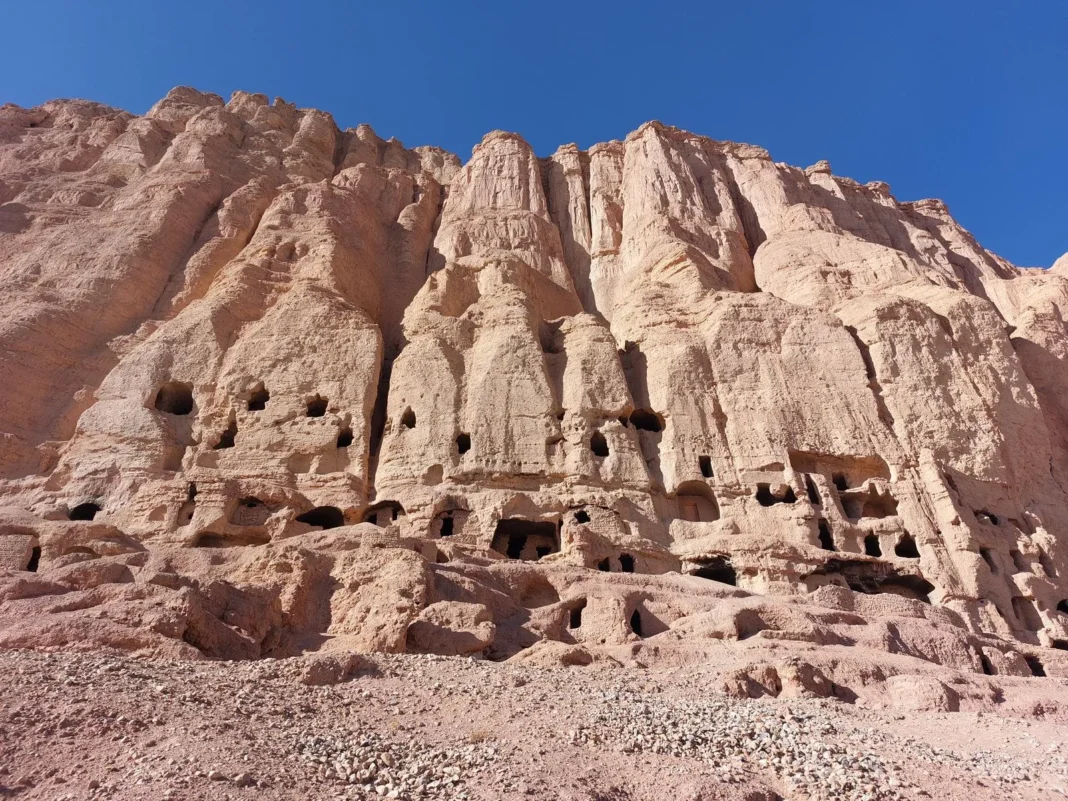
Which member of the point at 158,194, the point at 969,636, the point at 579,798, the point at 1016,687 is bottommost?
the point at 579,798

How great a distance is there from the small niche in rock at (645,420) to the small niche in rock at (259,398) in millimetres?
12204

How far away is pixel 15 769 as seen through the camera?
5523 millimetres

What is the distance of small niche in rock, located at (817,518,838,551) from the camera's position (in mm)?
21114

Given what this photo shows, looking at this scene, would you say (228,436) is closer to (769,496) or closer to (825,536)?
(769,496)

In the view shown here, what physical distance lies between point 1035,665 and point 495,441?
14653 millimetres

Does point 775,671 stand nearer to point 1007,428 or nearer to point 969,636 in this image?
point 969,636

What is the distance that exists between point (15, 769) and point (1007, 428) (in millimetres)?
27709

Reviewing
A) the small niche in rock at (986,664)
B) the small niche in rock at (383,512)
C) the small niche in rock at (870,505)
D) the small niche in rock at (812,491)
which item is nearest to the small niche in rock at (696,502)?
the small niche in rock at (812,491)

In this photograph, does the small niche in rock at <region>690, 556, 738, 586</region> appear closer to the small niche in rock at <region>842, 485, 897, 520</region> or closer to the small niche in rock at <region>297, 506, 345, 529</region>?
the small niche in rock at <region>842, 485, 897, 520</region>

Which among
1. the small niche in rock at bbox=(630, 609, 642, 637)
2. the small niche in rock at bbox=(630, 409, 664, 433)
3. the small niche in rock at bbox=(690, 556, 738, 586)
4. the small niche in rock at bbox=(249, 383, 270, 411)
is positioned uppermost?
the small niche in rock at bbox=(249, 383, 270, 411)

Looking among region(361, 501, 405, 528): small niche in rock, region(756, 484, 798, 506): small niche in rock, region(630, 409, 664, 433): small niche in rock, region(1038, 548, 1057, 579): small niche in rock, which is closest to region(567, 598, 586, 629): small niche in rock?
region(361, 501, 405, 528): small niche in rock

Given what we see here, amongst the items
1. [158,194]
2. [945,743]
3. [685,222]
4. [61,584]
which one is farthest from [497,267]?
[945,743]

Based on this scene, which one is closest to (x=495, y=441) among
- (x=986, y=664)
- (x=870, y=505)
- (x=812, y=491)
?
(x=812, y=491)

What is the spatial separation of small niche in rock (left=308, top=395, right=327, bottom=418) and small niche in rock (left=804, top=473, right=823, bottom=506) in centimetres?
1542
